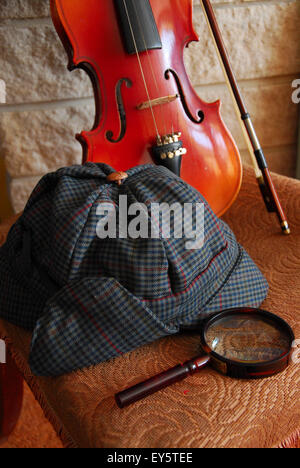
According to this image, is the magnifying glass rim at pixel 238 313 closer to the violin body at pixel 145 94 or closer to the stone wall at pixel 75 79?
the violin body at pixel 145 94

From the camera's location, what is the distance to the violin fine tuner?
0.79 meters

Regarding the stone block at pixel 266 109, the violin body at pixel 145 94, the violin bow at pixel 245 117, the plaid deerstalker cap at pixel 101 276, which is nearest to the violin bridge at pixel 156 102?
the violin body at pixel 145 94

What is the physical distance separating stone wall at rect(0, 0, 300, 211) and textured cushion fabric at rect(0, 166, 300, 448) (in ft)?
1.80

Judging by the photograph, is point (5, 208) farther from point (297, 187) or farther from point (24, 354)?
point (297, 187)

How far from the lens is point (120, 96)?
818 mm

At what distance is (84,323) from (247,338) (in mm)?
205

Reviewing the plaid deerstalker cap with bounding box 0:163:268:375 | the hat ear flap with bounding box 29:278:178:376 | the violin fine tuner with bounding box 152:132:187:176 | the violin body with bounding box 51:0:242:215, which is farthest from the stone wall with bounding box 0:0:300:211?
the hat ear flap with bounding box 29:278:178:376

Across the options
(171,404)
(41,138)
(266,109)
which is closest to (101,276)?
(171,404)

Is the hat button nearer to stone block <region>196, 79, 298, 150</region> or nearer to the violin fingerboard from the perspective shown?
the violin fingerboard

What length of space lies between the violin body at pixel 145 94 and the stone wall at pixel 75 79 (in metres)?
0.21

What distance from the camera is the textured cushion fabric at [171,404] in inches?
17.9

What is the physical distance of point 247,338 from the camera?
1.80 ft

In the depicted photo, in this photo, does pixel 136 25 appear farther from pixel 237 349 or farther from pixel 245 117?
pixel 237 349
